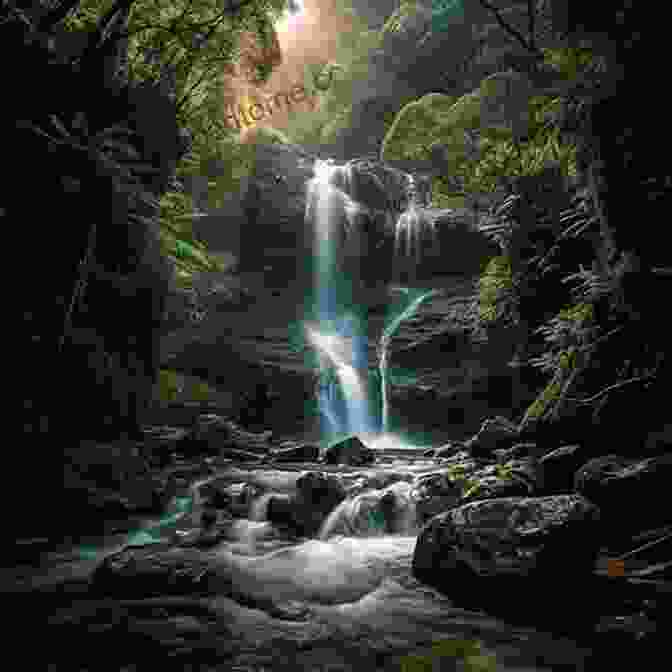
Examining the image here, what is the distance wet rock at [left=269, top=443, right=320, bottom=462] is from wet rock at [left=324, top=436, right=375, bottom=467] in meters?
0.41

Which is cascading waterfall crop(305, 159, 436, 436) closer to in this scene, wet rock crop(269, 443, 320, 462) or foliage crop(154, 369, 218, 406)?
foliage crop(154, 369, 218, 406)

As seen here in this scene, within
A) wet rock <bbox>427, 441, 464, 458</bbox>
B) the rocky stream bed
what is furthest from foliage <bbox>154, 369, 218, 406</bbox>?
the rocky stream bed

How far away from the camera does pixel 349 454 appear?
8.62 m

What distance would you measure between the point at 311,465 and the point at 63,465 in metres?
4.56

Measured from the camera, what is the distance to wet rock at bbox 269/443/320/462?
29.3 feet

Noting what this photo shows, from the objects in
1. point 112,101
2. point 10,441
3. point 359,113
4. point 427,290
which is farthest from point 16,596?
point 359,113

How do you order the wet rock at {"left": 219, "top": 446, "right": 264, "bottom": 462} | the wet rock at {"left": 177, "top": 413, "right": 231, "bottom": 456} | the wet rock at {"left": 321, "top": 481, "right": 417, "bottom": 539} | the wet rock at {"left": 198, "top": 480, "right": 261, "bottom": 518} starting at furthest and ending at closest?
the wet rock at {"left": 177, "top": 413, "right": 231, "bottom": 456}, the wet rock at {"left": 219, "top": 446, "right": 264, "bottom": 462}, the wet rock at {"left": 198, "top": 480, "right": 261, "bottom": 518}, the wet rock at {"left": 321, "top": 481, "right": 417, "bottom": 539}

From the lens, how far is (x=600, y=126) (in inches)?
144

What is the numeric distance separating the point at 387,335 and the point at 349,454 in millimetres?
7442

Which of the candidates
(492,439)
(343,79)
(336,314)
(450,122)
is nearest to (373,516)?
(492,439)

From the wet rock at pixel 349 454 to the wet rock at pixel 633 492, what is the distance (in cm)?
524

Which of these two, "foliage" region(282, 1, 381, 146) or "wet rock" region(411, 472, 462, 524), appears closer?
"wet rock" region(411, 472, 462, 524)

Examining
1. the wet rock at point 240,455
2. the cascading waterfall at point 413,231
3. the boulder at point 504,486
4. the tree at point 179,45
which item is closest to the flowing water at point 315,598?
the wet rock at point 240,455

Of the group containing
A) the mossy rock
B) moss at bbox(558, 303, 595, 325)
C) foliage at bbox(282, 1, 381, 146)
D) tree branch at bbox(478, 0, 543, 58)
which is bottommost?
moss at bbox(558, 303, 595, 325)
